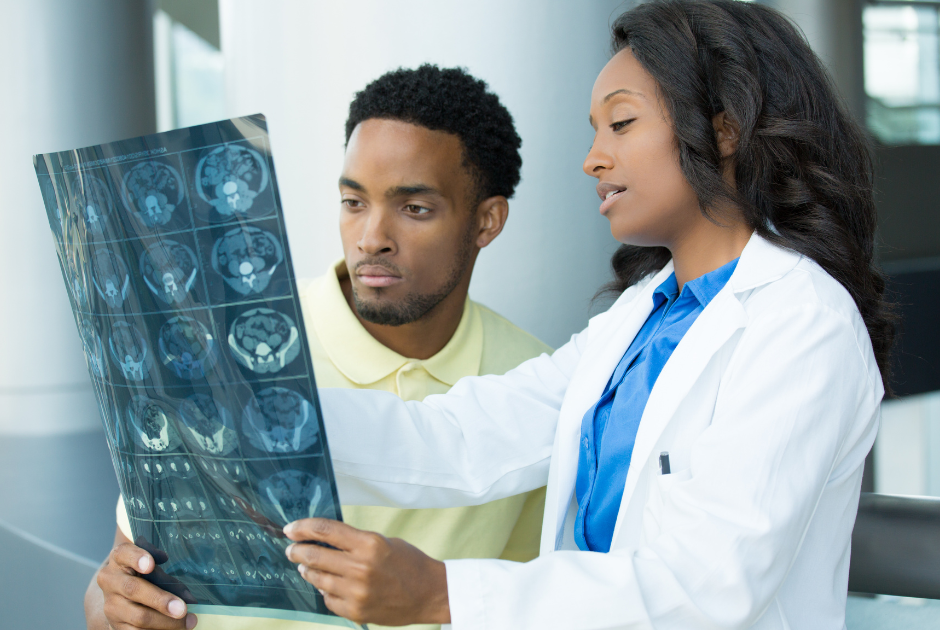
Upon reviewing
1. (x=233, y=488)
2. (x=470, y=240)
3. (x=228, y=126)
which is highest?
(x=228, y=126)

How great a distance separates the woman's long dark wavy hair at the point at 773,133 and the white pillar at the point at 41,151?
342cm

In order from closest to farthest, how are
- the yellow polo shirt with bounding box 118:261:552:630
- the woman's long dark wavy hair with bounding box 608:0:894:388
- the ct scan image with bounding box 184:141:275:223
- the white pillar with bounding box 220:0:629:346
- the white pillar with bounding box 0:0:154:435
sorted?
the ct scan image with bounding box 184:141:275:223, the woman's long dark wavy hair with bounding box 608:0:894:388, the yellow polo shirt with bounding box 118:261:552:630, the white pillar with bounding box 220:0:629:346, the white pillar with bounding box 0:0:154:435

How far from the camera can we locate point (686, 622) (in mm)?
841

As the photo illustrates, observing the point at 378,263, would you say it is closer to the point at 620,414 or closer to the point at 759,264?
the point at 620,414

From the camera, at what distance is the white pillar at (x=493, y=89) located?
80.3 inches

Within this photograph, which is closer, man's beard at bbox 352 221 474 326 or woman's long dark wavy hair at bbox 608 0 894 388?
woman's long dark wavy hair at bbox 608 0 894 388

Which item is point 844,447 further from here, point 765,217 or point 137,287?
point 137,287

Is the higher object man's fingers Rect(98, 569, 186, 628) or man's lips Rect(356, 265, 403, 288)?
man's lips Rect(356, 265, 403, 288)

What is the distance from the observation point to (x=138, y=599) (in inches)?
39.8

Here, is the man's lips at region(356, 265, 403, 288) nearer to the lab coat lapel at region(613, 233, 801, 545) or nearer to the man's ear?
the man's ear

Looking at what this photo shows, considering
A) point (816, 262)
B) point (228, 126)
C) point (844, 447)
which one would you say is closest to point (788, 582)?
point (844, 447)

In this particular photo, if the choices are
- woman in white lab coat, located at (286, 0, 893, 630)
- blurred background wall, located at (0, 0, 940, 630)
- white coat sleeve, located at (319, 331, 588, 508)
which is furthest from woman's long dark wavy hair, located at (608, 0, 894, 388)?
blurred background wall, located at (0, 0, 940, 630)

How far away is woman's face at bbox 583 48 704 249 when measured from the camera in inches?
44.4

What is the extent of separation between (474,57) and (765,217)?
1.11 m
